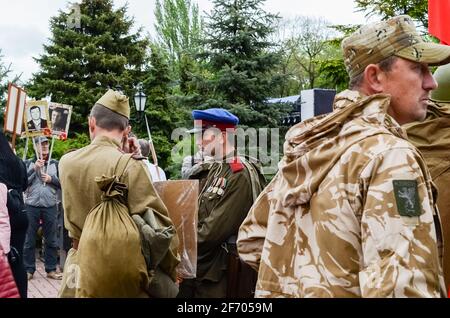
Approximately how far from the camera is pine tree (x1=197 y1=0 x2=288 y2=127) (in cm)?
1448

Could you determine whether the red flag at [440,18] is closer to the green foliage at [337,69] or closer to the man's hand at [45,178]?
the man's hand at [45,178]

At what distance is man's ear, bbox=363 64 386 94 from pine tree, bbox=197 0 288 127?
12.3m

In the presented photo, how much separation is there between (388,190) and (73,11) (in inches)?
1199

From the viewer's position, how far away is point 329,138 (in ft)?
6.18

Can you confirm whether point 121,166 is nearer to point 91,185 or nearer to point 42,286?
point 91,185

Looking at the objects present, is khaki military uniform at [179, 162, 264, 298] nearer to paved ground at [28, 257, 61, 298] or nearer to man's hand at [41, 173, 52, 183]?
paved ground at [28, 257, 61, 298]

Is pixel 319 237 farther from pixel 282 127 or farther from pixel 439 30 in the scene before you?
pixel 282 127

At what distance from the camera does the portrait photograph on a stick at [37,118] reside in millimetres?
8836

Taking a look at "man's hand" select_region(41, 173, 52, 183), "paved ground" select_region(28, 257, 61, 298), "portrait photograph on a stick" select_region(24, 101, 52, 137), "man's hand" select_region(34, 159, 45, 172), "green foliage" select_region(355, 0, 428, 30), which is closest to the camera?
"paved ground" select_region(28, 257, 61, 298)

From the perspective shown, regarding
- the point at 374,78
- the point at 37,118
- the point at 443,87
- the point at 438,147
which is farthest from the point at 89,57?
the point at 374,78

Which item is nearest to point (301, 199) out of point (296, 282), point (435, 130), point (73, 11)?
point (296, 282)

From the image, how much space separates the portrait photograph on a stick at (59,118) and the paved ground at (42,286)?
2410mm

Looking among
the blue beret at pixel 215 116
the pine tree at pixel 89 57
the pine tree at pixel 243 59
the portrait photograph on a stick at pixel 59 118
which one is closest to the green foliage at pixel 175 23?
the pine tree at pixel 89 57

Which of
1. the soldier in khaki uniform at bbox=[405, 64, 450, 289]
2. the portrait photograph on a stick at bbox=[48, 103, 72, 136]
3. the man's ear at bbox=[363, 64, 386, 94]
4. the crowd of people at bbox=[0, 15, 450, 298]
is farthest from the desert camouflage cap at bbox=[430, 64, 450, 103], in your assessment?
the portrait photograph on a stick at bbox=[48, 103, 72, 136]
